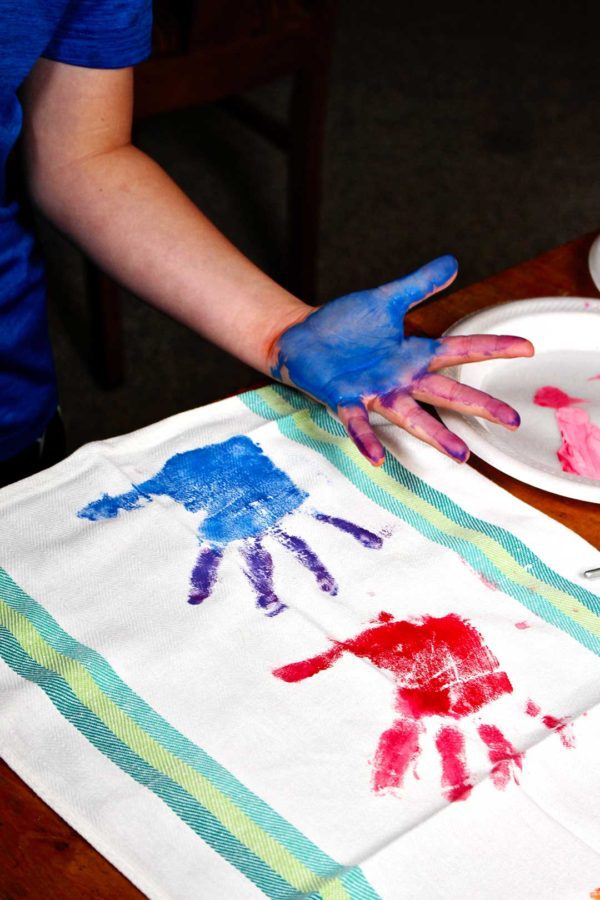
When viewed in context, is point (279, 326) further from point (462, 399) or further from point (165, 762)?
point (165, 762)

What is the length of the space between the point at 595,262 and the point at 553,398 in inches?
7.7

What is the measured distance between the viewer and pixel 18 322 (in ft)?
3.03

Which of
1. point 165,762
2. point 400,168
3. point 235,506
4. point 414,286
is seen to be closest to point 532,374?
point 414,286

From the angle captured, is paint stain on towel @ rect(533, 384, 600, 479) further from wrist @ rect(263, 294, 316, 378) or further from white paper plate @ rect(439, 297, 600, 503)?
wrist @ rect(263, 294, 316, 378)

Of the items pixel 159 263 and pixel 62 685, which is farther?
pixel 159 263

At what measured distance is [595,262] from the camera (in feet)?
3.11

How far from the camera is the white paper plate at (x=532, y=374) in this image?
0.75 m

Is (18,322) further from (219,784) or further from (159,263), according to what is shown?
(219,784)

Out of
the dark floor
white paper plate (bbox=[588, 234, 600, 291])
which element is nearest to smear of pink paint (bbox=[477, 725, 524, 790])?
white paper plate (bbox=[588, 234, 600, 291])

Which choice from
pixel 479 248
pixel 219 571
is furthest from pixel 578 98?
pixel 219 571

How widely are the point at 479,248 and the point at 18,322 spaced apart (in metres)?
1.54

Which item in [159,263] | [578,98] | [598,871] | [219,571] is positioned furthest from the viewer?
[578,98]

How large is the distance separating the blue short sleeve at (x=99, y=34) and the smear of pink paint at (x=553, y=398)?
46cm

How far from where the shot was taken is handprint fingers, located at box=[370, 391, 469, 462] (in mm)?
691
